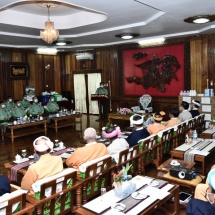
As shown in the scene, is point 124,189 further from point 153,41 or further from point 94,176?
point 153,41

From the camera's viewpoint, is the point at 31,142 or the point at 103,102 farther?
the point at 103,102

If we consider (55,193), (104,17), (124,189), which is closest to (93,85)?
(104,17)

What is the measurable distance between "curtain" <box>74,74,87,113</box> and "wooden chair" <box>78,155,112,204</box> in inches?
350

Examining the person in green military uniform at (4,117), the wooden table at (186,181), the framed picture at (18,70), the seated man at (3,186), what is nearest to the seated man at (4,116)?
the person in green military uniform at (4,117)

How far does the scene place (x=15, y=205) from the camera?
2.52 metres

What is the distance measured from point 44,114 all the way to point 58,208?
600cm

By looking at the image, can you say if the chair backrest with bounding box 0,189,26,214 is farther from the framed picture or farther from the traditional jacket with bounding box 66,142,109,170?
the framed picture

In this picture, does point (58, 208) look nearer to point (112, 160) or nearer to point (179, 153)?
point (112, 160)

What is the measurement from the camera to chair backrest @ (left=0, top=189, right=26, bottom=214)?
7.82ft

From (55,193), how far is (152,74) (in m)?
7.69

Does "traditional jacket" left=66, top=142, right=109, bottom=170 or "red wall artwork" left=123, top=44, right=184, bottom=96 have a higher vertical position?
"red wall artwork" left=123, top=44, right=184, bottom=96

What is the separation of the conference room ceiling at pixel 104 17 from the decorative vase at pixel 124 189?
3.20 meters

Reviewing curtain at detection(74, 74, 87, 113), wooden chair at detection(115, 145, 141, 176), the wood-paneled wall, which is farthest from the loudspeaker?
curtain at detection(74, 74, 87, 113)

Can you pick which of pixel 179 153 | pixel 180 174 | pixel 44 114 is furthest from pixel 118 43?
pixel 180 174
